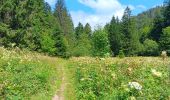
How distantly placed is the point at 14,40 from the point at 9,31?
145 centimetres

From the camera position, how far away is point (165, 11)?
269 ft

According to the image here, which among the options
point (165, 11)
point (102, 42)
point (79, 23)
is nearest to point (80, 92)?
point (102, 42)

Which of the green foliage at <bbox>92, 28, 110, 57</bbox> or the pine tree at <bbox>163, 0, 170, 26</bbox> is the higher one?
the pine tree at <bbox>163, 0, 170, 26</bbox>

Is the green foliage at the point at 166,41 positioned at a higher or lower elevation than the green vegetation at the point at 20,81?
higher

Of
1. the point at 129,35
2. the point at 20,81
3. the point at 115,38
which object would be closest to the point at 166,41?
the point at 129,35

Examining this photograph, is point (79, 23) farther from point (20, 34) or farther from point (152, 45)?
point (20, 34)

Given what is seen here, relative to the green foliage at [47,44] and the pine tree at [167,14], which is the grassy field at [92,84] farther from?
the pine tree at [167,14]

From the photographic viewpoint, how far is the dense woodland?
45219 mm

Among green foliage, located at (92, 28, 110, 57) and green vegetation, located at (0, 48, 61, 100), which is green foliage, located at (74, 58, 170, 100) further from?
green foliage, located at (92, 28, 110, 57)

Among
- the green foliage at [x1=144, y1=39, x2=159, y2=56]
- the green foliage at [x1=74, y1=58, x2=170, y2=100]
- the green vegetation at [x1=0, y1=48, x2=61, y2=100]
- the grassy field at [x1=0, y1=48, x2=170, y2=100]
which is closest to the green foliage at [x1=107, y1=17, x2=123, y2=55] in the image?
the green foliage at [x1=144, y1=39, x2=159, y2=56]

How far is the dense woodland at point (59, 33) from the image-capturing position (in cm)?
4522

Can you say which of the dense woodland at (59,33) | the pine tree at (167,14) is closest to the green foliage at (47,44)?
the dense woodland at (59,33)

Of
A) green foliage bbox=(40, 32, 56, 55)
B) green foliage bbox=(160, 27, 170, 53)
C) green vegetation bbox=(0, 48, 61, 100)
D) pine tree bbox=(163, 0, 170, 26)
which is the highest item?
pine tree bbox=(163, 0, 170, 26)

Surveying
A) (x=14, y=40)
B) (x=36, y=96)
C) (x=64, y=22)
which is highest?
(x=64, y=22)
